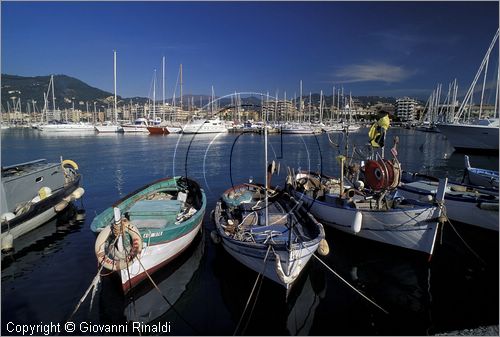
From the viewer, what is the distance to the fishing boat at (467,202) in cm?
1578

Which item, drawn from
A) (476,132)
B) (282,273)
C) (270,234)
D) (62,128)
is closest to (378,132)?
(270,234)

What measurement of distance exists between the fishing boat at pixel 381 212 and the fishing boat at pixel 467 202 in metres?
1.97

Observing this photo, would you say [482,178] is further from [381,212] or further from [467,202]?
[381,212]

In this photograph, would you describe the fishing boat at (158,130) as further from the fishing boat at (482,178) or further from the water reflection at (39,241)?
the fishing boat at (482,178)

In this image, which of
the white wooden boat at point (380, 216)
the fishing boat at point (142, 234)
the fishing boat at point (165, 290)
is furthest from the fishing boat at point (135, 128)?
the fishing boat at point (165, 290)

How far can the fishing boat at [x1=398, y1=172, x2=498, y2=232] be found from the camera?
1578cm

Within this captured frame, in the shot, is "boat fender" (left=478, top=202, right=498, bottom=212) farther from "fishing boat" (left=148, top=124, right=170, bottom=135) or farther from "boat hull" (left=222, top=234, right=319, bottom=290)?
"fishing boat" (left=148, top=124, right=170, bottom=135)

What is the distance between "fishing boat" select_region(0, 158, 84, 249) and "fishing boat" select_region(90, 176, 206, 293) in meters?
5.30

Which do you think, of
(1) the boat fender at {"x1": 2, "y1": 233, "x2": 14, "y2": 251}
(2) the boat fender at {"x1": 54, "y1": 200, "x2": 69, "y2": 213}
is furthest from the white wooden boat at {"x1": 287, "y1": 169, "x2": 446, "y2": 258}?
(2) the boat fender at {"x1": 54, "y1": 200, "x2": 69, "y2": 213}

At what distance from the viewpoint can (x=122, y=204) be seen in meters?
16.4

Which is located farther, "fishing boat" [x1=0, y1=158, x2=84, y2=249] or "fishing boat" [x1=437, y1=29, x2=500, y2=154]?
"fishing boat" [x1=437, y1=29, x2=500, y2=154]

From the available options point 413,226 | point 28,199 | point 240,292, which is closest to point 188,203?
point 240,292

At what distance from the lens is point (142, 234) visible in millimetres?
11844

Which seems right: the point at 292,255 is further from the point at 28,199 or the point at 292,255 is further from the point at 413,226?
the point at 28,199
